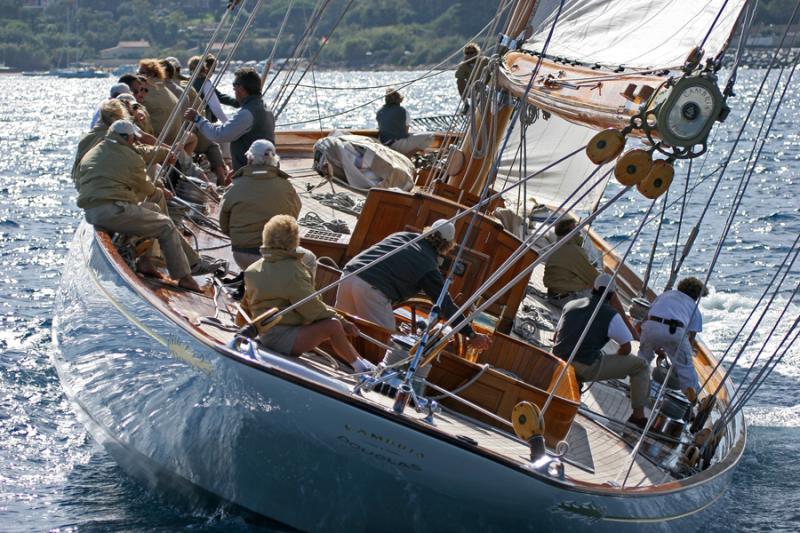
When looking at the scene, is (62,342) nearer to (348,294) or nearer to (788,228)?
(348,294)

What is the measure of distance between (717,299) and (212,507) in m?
8.55

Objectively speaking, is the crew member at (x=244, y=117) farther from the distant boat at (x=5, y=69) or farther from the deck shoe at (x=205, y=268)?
the distant boat at (x=5, y=69)

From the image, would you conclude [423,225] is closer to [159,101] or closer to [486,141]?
[486,141]

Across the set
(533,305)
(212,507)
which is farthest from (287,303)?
(533,305)

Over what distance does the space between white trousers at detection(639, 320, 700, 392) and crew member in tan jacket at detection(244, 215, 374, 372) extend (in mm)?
2611

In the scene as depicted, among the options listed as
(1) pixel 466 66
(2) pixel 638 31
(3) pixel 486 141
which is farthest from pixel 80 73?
Result: (2) pixel 638 31

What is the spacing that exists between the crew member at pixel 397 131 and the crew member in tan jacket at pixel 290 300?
6.93 m

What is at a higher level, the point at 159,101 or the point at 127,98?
the point at 127,98

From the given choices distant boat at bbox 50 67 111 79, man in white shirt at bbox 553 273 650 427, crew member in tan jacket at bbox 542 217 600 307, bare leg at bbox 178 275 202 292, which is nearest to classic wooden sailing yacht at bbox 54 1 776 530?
bare leg at bbox 178 275 202 292

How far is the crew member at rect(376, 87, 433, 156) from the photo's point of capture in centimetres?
1310

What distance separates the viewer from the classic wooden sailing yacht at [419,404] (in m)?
5.86

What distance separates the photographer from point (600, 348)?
759cm

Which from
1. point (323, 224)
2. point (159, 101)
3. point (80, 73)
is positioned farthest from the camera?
point (80, 73)

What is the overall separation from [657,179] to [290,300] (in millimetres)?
1952
